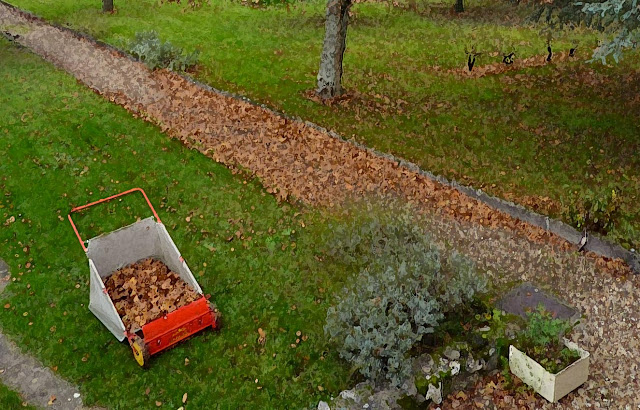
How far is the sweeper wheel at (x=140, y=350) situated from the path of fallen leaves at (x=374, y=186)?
171 inches

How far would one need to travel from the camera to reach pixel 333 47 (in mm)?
14430

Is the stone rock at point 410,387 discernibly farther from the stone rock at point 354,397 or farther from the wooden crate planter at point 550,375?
the wooden crate planter at point 550,375

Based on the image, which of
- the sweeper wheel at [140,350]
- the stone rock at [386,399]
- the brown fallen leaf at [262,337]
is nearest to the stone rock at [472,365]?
the stone rock at [386,399]

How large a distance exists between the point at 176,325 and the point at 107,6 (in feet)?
63.2

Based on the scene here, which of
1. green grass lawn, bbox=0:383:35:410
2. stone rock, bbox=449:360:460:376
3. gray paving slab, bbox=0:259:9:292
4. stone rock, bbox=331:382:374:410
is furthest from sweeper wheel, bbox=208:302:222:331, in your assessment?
gray paving slab, bbox=0:259:9:292

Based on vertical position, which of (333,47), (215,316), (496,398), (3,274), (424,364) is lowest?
(3,274)

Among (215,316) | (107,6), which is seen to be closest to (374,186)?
(215,316)

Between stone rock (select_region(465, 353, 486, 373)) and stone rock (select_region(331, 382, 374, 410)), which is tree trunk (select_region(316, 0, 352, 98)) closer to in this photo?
stone rock (select_region(465, 353, 486, 373))

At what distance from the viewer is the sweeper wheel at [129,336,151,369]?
7297 mm

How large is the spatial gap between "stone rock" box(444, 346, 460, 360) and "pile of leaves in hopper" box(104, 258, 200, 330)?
3424mm

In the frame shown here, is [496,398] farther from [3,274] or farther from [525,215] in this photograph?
[3,274]

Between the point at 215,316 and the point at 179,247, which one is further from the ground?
the point at 215,316

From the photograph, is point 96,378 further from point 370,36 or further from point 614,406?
point 370,36

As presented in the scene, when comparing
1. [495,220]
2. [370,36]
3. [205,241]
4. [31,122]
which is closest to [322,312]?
[205,241]
